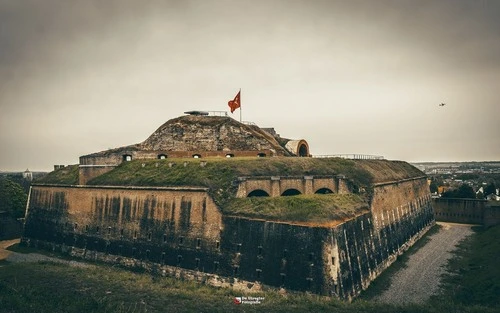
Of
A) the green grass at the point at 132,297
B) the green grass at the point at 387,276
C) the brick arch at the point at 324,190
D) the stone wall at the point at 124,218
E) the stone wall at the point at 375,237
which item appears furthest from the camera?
the brick arch at the point at 324,190

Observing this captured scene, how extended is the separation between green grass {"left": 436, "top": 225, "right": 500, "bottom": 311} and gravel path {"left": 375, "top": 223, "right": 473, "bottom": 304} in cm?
72

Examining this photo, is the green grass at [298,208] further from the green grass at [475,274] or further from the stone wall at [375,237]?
the green grass at [475,274]

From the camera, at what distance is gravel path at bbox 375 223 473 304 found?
72.3 feet

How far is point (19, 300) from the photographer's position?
64.0 feet

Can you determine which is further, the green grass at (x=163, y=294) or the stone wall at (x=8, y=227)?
the stone wall at (x=8, y=227)

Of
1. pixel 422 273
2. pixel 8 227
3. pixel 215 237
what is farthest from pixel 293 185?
pixel 8 227

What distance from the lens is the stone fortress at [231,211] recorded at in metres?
21.6

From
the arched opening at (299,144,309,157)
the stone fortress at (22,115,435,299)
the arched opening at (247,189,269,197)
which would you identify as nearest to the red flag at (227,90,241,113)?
the stone fortress at (22,115,435,299)

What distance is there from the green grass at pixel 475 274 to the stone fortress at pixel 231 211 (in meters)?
4.45

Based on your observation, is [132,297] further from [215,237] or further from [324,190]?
[324,190]

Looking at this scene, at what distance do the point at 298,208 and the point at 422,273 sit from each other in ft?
38.3

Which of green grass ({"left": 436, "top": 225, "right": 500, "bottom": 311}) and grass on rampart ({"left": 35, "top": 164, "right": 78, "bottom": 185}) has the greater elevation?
grass on rampart ({"left": 35, "top": 164, "right": 78, "bottom": 185})

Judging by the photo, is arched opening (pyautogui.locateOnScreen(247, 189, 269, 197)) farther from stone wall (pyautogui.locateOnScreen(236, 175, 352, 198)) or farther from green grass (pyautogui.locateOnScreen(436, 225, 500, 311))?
green grass (pyautogui.locateOnScreen(436, 225, 500, 311))

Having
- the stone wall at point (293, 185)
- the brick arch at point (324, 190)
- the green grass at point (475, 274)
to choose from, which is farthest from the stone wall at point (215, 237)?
the green grass at point (475, 274)
